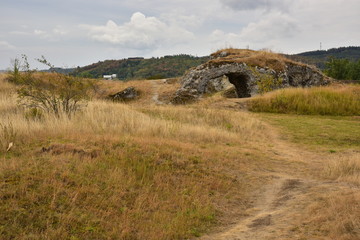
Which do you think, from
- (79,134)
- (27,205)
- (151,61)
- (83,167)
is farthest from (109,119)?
(151,61)

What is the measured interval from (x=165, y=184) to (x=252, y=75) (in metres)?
18.7

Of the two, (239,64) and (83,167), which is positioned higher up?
(239,64)

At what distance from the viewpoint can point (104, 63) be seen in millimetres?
110625

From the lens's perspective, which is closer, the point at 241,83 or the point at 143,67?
the point at 241,83

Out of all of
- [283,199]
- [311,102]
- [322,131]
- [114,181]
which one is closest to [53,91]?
[114,181]

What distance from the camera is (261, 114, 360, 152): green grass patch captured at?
10.9 m

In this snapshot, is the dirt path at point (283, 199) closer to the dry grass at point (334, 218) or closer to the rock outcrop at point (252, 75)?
the dry grass at point (334, 218)

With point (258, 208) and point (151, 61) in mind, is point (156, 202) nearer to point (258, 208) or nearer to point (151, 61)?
Answer: point (258, 208)

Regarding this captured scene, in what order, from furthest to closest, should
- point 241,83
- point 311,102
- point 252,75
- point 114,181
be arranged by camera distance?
1. point 241,83
2. point 252,75
3. point 311,102
4. point 114,181

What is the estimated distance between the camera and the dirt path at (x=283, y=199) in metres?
4.28

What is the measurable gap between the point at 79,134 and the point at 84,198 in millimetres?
3750

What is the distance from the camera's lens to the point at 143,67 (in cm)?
9931

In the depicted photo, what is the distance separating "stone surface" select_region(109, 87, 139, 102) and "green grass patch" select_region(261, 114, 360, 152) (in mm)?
13665

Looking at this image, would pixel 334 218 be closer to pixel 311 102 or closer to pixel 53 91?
pixel 53 91
